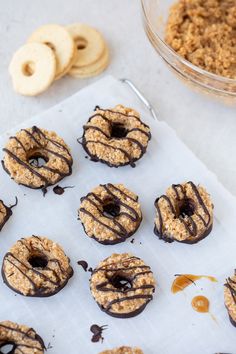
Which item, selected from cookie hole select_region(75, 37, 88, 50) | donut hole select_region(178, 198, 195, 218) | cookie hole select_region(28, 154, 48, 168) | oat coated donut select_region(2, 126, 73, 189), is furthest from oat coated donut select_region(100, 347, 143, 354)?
cookie hole select_region(75, 37, 88, 50)

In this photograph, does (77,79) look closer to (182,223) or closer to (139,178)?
(139,178)

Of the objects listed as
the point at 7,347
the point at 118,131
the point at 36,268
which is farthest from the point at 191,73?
the point at 7,347

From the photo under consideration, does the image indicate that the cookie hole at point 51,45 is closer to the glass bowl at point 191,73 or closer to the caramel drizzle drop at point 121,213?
the glass bowl at point 191,73

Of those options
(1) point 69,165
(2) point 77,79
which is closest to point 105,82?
(2) point 77,79

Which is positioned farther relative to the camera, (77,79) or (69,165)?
(77,79)

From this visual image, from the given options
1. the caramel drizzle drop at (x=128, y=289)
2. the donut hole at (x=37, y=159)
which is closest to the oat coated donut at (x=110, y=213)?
the caramel drizzle drop at (x=128, y=289)

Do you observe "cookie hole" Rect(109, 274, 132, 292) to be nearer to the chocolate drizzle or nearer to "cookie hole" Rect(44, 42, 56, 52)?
the chocolate drizzle
